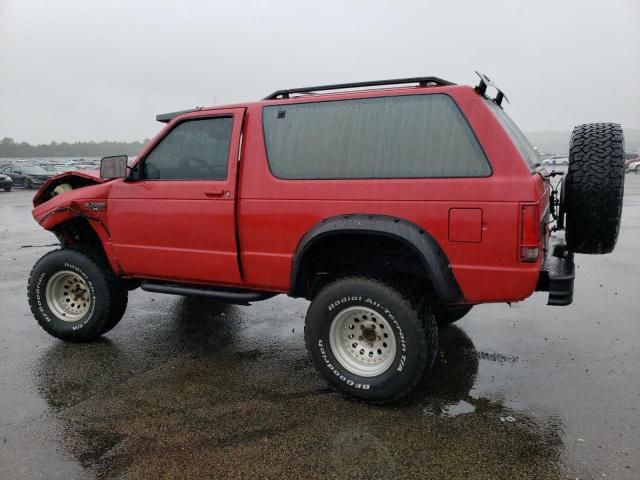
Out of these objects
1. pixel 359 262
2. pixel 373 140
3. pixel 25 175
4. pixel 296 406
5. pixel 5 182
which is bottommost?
pixel 296 406

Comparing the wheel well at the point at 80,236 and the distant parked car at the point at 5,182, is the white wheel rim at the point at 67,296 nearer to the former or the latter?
the wheel well at the point at 80,236

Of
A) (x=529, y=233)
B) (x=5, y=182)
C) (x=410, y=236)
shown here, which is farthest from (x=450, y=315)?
(x=5, y=182)

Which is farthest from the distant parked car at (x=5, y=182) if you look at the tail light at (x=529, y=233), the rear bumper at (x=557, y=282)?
the tail light at (x=529, y=233)

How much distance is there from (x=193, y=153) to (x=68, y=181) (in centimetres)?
157

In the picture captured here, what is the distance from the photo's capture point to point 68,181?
4.89 metres

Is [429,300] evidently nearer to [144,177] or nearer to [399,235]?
[399,235]

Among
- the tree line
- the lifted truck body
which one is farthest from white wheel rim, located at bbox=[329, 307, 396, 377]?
the tree line

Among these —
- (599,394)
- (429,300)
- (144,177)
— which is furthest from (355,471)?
(144,177)

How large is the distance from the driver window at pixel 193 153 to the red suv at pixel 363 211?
12 mm

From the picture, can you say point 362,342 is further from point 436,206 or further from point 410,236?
point 436,206

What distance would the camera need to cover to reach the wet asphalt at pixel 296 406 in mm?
2764

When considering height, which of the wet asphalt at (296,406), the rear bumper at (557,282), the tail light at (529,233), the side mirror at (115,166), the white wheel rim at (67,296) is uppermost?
the side mirror at (115,166)

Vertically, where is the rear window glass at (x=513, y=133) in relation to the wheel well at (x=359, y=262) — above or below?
above

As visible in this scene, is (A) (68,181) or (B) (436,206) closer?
(B) (436,206)
